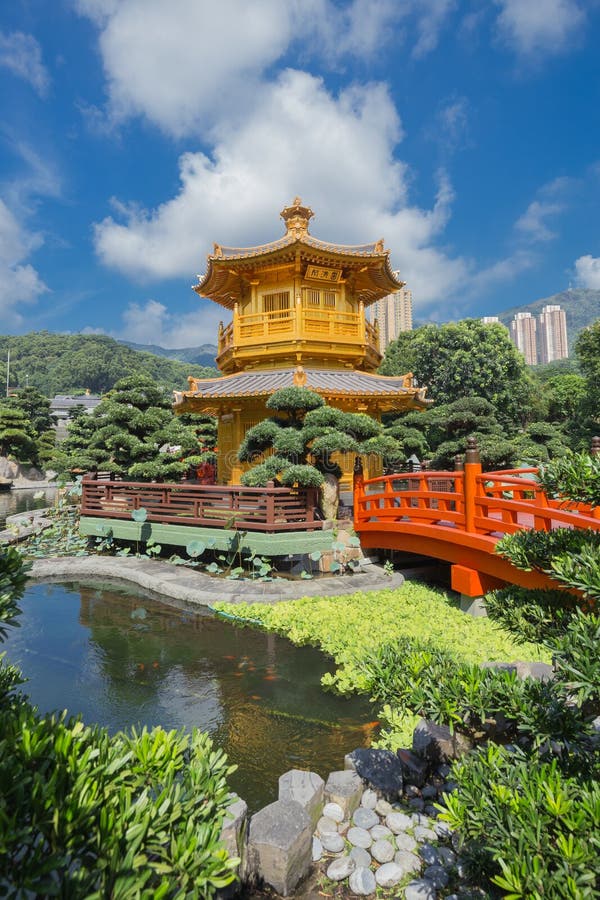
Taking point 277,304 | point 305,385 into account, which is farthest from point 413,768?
point 277,304

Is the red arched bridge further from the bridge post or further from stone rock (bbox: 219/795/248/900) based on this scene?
stone rock (bbox: 219/795/248/900)

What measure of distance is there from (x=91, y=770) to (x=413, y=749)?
324 cm

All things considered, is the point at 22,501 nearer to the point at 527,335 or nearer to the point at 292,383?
the point at 292,383

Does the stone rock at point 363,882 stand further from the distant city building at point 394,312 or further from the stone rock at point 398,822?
the distant city building at point 394,312

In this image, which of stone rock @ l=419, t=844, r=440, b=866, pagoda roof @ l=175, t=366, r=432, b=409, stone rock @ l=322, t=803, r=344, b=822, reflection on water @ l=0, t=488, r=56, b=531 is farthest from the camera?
reflection on water @ l=0, t=488, r=56, b=531

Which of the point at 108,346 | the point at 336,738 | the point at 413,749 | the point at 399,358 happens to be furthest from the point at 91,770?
the point at 108,346

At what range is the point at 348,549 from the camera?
11633mm

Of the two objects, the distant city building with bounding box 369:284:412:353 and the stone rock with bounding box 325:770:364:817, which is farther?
the distant city building with bounding box 369:284:412:353

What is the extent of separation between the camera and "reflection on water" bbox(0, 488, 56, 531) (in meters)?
25.1

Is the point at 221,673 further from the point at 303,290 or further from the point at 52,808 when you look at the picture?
the point at 303,290

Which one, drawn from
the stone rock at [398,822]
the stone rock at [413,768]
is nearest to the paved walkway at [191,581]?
the stone rock at [413,768]

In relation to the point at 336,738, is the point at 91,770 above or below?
above

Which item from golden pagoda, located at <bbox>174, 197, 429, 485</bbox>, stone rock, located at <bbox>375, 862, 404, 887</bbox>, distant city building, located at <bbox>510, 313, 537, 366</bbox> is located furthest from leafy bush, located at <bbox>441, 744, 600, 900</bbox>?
distant city building, located at <bbox>510, 313, 537, 366</bbox>

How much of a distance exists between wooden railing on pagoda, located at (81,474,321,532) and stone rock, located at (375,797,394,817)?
6.98 metres
